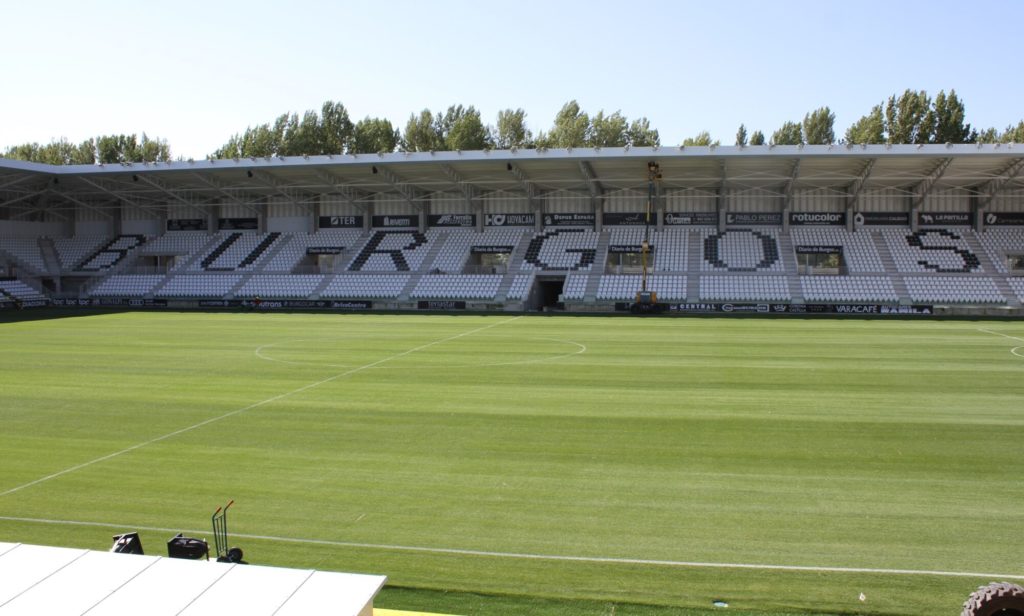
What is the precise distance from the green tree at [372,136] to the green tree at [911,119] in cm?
5698

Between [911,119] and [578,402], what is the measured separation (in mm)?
71605

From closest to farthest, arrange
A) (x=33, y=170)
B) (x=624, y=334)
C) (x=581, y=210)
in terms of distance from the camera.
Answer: (x=624, y=334)
(x=33, y=170)
(x=581, y=210)

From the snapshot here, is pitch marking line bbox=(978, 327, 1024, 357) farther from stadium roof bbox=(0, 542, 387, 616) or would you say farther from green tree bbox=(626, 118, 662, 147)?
green tree bbox=(626, 118, 662, 147)

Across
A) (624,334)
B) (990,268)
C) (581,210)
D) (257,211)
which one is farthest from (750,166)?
(257,211)

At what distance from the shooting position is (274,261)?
5566cm

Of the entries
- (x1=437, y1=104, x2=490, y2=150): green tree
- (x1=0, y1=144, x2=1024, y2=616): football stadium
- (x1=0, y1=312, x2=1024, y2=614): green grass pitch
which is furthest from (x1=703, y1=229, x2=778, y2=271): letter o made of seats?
(x1=437, y1=104, x2=490, y2=150): green tree

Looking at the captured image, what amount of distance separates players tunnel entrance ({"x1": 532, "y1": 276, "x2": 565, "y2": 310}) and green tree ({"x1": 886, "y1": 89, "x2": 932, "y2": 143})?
43.7 metres

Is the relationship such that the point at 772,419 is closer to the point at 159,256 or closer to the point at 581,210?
the point at 581,210

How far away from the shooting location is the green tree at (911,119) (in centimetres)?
6962

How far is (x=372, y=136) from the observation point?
81.8 meters

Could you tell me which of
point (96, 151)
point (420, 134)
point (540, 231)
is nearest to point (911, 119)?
point (540, 231)

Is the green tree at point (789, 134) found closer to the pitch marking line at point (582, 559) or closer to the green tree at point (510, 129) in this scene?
the green tree at point (510, 129)

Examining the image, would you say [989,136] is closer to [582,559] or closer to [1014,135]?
[1014,135]

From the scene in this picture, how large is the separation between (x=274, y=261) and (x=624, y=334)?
36.1 metres
